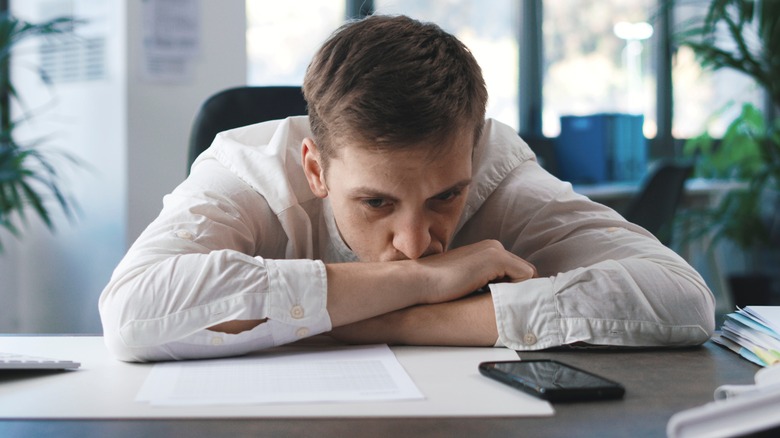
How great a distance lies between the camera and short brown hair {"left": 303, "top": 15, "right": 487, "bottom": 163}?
4.14ft

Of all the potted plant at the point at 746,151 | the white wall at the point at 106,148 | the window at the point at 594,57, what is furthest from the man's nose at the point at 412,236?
the window at the point at 594,57

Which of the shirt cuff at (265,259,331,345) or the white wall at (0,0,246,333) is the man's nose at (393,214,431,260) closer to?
the shirt cuff at (265,259,331,345)

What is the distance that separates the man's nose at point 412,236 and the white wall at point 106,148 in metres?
2.00

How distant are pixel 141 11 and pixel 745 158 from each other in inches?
125

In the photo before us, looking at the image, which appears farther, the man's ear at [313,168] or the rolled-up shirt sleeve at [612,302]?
the man's ear at [313,168]

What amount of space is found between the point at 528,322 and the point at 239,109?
1.00 meters

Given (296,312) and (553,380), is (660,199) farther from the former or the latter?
(553,380)

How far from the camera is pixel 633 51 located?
5.39 metres

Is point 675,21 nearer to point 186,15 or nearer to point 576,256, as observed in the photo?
point 186,15

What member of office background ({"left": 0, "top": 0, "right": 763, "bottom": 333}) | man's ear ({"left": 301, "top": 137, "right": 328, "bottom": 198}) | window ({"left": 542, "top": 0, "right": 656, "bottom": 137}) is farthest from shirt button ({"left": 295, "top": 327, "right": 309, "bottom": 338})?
window ({"left": 542, "top": 0, "right": 656, "bottom": 137})

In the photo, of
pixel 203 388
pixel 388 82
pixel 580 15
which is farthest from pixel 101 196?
pixel 580 15

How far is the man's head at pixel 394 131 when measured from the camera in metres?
1.26

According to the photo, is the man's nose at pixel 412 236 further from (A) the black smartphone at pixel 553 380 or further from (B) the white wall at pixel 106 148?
(B) the white wall at pixel 106 148

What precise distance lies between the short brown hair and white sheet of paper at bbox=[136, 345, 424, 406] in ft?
1.03
